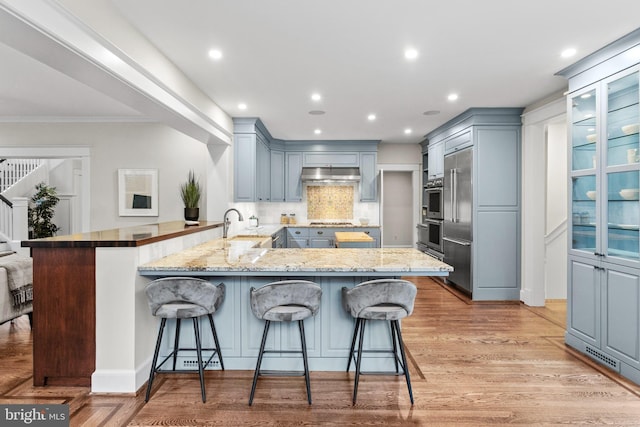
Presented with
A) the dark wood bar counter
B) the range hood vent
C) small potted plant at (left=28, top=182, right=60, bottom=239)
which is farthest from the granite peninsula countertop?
small potted plant at (left=28, top=182, right=60, bottom=239)

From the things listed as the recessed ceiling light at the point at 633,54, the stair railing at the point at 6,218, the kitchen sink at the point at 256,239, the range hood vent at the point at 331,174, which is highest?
the recessed ceiling light at the point at 633,54

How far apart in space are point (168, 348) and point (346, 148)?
5.03 meters

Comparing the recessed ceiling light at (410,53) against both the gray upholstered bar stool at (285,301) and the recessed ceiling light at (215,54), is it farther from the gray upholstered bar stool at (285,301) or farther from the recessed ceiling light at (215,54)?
the gray upholstered bar stool at (285,301)

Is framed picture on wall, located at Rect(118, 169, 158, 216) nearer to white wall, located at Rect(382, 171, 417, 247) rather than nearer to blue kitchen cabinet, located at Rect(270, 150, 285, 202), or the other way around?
blue kitchen cabinet, located at Rect(270, 150, 285, 202)

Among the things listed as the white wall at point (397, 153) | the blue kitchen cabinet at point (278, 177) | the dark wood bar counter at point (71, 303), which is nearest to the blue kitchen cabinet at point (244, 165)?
the blue kitchen cabinet at point (278, 177)

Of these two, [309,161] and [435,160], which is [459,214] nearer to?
[435,160]

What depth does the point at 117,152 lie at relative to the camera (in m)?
5.34

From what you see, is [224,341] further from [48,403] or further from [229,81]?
[229,81]

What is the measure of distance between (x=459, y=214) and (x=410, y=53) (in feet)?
9.54

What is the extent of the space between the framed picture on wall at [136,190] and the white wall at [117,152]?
7cm

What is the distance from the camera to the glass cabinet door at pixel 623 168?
8.87 ft

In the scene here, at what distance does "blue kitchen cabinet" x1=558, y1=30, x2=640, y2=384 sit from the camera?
2.71 meters

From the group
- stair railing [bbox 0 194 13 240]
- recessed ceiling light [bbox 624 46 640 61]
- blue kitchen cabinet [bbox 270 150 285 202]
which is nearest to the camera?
recessed ceiling light [bbox 624 46 640 61]

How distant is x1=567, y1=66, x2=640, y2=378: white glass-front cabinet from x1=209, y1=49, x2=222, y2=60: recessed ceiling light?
10.3 ft
